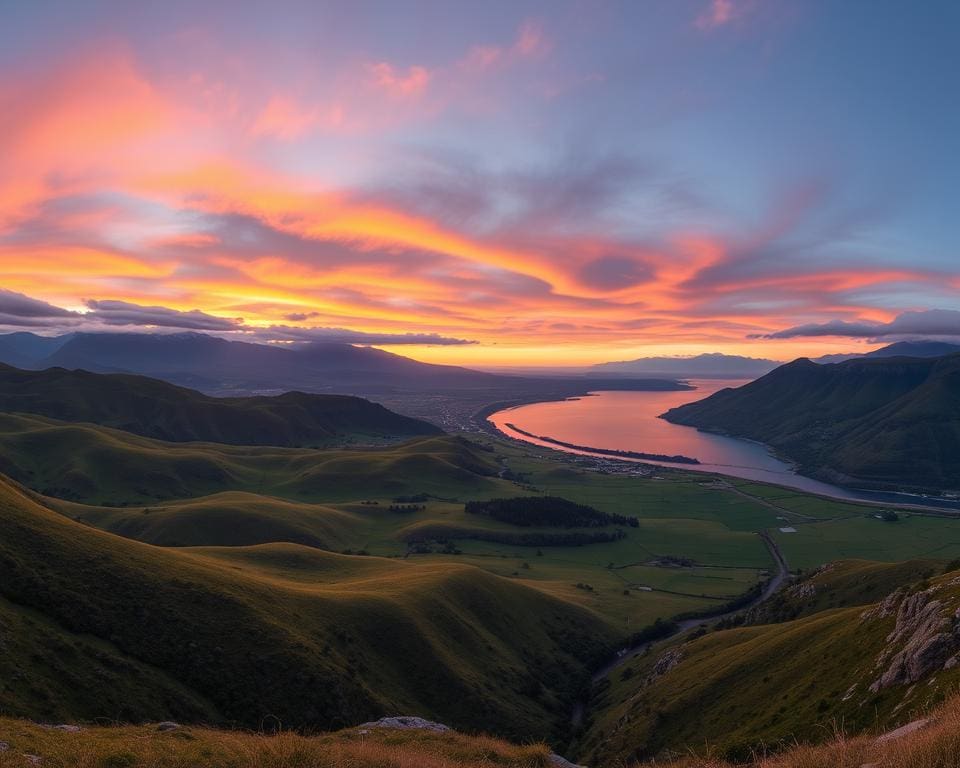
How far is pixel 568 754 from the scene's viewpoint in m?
72.8

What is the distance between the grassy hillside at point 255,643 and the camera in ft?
166

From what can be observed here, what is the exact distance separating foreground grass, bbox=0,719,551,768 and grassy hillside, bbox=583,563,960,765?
1616 centimetres

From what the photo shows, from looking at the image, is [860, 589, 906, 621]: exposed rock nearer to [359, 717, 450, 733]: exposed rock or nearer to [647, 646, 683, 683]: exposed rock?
[647, 646, 683, 683]: exposed rock

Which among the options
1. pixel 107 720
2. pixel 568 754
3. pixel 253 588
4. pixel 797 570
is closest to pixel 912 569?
pixel 568 754

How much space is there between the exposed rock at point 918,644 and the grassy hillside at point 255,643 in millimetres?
51410

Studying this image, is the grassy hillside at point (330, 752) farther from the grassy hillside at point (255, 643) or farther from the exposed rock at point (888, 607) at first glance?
the exposed rock at point (888, 607)

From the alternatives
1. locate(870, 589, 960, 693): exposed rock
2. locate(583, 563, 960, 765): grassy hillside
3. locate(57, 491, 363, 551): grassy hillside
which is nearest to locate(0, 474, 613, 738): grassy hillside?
locate(583, 563, 960, 765): grassy hillside

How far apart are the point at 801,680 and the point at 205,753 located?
164 ft

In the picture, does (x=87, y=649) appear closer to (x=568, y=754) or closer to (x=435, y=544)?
(x=568, y=754)

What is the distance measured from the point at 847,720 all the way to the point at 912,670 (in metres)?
5.08

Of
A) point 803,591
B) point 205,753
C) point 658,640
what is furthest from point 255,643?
point 803,591

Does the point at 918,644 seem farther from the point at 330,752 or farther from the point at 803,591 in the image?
the point at 803,591

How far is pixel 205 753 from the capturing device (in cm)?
2105

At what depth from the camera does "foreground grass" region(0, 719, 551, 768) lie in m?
18.8
